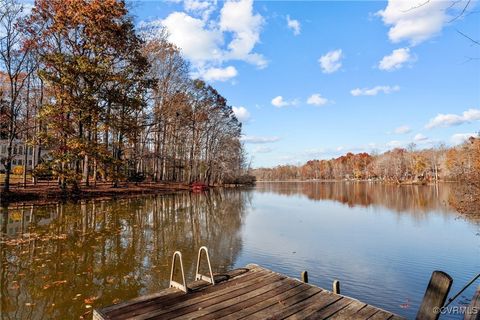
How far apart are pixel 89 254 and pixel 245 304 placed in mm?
5705

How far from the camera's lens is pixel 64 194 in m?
19.0

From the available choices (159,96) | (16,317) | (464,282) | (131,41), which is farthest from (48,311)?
(159,96)

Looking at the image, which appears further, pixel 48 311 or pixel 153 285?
pixel 153 285

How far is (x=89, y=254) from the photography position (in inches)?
308

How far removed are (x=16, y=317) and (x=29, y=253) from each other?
4.04m

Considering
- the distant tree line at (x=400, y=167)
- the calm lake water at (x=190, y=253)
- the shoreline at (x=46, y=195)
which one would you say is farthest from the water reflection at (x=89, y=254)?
the distant tree line at (x=400, y=167)

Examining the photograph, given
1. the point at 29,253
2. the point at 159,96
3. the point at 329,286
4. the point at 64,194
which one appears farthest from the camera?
the point at 159,96

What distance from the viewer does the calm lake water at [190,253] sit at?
5.50 metres

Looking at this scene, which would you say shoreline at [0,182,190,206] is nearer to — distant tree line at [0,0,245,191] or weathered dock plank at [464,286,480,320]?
distant tree line at [0,0,245,191]

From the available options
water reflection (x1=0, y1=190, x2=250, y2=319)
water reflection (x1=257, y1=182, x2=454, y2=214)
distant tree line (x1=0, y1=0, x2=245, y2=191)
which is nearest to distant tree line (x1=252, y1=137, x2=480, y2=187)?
water reflection (x1=257, y1=182, x2=454, y2=214)

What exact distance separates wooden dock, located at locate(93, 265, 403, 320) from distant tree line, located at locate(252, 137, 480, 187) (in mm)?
12317

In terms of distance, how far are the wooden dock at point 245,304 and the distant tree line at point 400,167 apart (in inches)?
485

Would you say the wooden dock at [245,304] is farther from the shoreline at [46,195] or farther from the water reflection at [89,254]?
the shoreline at [46,195]

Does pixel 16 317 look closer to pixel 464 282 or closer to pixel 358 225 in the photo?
pixel 464 282
